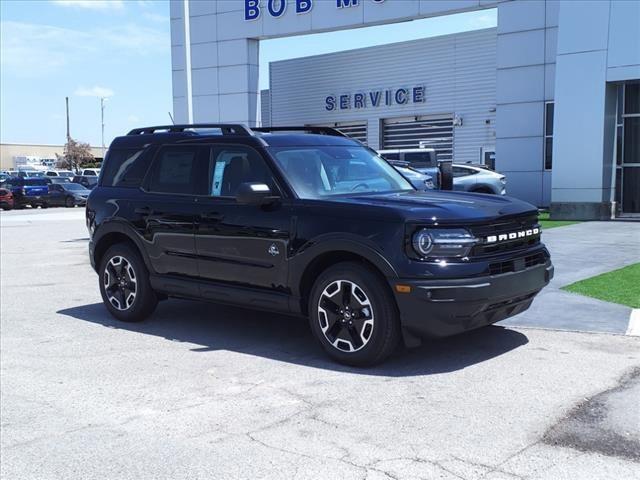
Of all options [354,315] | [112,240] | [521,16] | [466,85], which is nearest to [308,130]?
[112,240]

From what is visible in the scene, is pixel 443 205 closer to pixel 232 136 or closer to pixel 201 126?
pixel 232 136

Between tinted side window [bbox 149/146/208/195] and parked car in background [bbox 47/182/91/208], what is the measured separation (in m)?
33.3

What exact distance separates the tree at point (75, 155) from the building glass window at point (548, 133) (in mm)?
77064

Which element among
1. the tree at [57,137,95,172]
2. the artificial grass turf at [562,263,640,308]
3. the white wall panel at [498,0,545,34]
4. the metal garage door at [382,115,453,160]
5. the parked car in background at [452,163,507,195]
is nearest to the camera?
the artificial grass turf at [562,263,640,308]

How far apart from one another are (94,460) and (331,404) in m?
1.59

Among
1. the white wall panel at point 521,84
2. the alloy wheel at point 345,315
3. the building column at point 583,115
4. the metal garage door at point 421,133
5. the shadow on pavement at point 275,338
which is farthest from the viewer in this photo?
the metal garage door at point 421,133

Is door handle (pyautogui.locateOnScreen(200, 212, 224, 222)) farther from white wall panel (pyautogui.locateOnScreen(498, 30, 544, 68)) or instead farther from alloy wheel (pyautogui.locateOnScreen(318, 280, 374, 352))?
white wall panel (pyautogui.locateOnScreen(498, 30, 544, 68))

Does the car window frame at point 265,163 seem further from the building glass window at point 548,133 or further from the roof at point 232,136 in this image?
the building glass window at point 548,133

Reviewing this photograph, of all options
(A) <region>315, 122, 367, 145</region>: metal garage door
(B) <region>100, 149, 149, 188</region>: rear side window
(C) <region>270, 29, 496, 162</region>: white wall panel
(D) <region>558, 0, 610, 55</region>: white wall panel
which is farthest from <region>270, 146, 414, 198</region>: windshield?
(A) <region>315, 122, 367, 145</region>: metal garage door

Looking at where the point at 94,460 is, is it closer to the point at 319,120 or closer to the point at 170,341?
the point at 170,341

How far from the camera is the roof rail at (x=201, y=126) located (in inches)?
254

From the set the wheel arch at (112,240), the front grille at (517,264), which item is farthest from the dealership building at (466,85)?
the front grille at (517,264)

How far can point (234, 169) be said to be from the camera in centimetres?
636

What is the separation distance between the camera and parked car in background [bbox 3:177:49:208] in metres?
38.2
